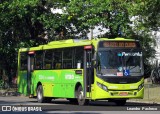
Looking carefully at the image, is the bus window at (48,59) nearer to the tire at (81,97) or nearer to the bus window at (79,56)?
the bus window at (79,56)

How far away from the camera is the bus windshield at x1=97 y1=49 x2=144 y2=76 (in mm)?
24906

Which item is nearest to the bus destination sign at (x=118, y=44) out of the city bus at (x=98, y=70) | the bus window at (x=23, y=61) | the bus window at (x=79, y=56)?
the city bus at (x=98, y=70)

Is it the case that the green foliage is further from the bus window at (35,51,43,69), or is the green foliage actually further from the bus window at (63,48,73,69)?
the bus window at (35,51,43,69)

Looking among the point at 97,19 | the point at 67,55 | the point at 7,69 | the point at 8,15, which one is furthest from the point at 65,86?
the point at 7,69

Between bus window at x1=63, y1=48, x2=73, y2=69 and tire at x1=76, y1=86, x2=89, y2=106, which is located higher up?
bus window at x1=63, y1=48, x2=73, y2=69

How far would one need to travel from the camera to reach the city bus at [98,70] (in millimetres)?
24888

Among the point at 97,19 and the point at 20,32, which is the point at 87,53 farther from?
the point at 20,32

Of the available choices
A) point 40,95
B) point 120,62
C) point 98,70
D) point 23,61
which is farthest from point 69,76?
point 23,61

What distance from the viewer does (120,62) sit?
82.4ft

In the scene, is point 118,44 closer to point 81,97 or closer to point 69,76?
point 81,97

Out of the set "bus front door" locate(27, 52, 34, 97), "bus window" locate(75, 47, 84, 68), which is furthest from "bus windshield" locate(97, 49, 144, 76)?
"bus front door" locate(27, 52, 34, 97)

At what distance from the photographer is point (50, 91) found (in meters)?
29.4

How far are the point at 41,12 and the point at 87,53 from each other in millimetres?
18392

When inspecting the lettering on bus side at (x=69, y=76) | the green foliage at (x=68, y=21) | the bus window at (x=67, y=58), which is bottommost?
the lettering on bus side at (x=69, y=76)
